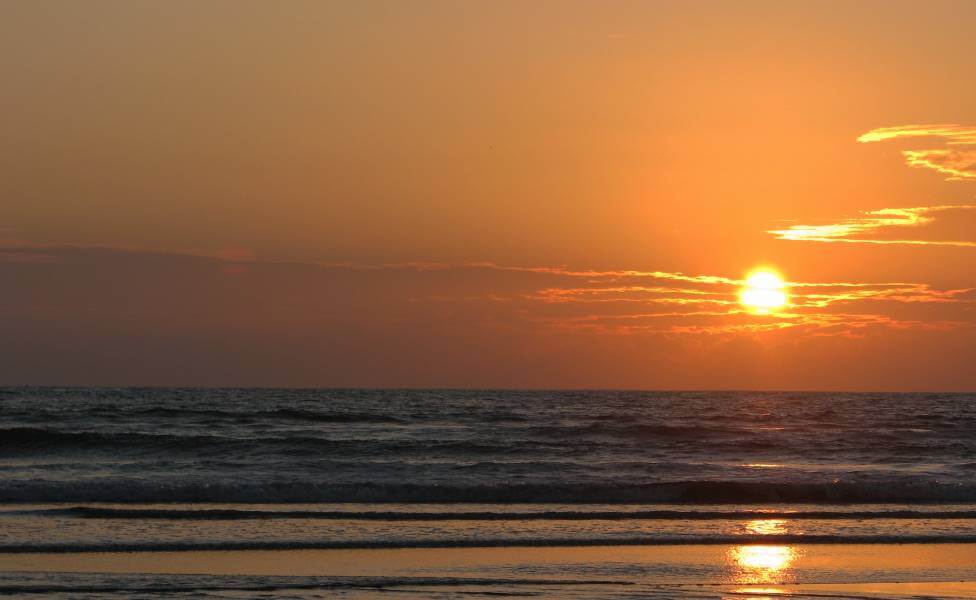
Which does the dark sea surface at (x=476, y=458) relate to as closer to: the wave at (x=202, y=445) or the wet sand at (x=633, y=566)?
the wave at (x=202, y=445)

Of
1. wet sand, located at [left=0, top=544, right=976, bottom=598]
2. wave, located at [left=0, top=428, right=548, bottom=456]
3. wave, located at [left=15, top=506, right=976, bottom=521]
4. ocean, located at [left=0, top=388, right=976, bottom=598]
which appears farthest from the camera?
wave, located at [left=0, top=428, right=548, bottom=456]

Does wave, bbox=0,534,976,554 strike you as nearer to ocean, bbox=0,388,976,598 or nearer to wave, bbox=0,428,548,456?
ocean, bbox=0,388,976,598

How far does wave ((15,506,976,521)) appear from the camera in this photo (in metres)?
19.5

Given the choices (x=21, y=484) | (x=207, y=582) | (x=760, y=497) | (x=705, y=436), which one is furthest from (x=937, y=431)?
(x=207, y=582)

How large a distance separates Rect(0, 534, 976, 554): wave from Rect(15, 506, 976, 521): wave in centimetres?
245

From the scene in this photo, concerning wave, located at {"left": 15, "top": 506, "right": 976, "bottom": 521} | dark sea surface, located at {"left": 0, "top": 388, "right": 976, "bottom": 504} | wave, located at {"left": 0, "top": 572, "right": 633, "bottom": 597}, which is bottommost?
dark sea surface, located at {"left": 0, "top": 388, "right": 976, "bottom": 504}

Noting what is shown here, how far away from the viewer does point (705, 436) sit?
43656 millimetres

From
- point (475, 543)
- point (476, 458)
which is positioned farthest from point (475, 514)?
point (476, 458)

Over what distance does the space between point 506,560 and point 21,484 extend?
1352 cm

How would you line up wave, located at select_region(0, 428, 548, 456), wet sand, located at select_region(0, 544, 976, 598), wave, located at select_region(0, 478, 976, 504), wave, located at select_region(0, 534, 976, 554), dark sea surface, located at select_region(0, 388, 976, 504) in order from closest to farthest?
wet sand, located at select_region(0, 544, 976, 598) < wave, located at select_region(0, 534, 976, 554) < wave, located at select_region(0, 478, 976, 504) < dark sea surface, located at select_region(0, 388, 976, 504) < wave, located at select_region(0, 428, 548, 456)

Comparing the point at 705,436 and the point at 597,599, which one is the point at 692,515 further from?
the point at 705,436

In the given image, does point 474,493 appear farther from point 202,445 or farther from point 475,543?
point 202,445

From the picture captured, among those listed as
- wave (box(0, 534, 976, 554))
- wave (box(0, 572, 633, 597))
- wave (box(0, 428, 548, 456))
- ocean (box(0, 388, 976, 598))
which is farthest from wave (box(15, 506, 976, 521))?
wave (box(0, 428, 548, 456))

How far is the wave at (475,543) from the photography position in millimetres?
16016
